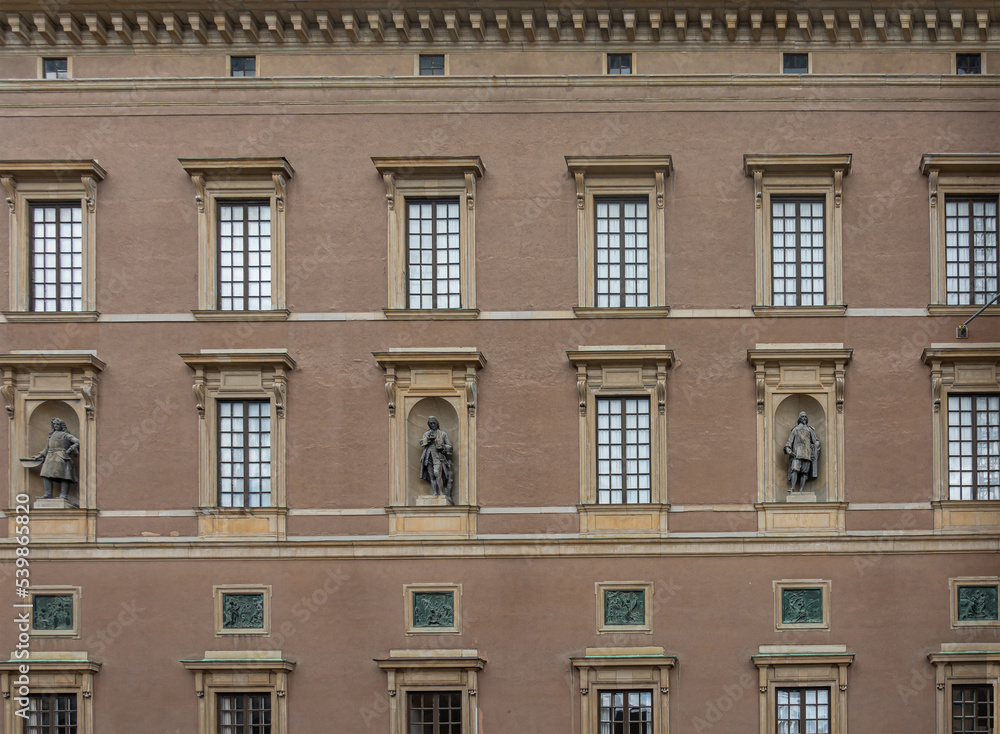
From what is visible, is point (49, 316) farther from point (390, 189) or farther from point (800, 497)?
point (800, 497)

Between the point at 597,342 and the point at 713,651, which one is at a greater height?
the point at 597,342

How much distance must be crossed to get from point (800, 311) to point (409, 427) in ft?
25.9

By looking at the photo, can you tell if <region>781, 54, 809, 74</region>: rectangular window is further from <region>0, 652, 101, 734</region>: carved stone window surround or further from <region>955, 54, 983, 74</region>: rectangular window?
<region>0, 652, 101, 734</region>: carved stone window surround

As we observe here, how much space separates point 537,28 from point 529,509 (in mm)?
9512

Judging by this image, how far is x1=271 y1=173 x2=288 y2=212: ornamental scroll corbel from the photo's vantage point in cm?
2350

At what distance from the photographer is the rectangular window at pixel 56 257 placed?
23828mm

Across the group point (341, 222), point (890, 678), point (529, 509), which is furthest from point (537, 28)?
point (890, 678)

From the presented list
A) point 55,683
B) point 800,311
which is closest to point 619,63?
point 800,311

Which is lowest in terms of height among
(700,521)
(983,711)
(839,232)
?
(983,711)

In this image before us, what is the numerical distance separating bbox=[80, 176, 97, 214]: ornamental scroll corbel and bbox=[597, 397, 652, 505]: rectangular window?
10649 mm

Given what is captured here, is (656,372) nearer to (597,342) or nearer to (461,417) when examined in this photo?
(597,342)

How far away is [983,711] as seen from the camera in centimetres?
2266

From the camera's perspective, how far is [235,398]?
23.4 m

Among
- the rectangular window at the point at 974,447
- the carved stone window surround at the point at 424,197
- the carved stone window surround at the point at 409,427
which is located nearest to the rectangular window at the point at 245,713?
the carved stone window surround at the point at 409,427
